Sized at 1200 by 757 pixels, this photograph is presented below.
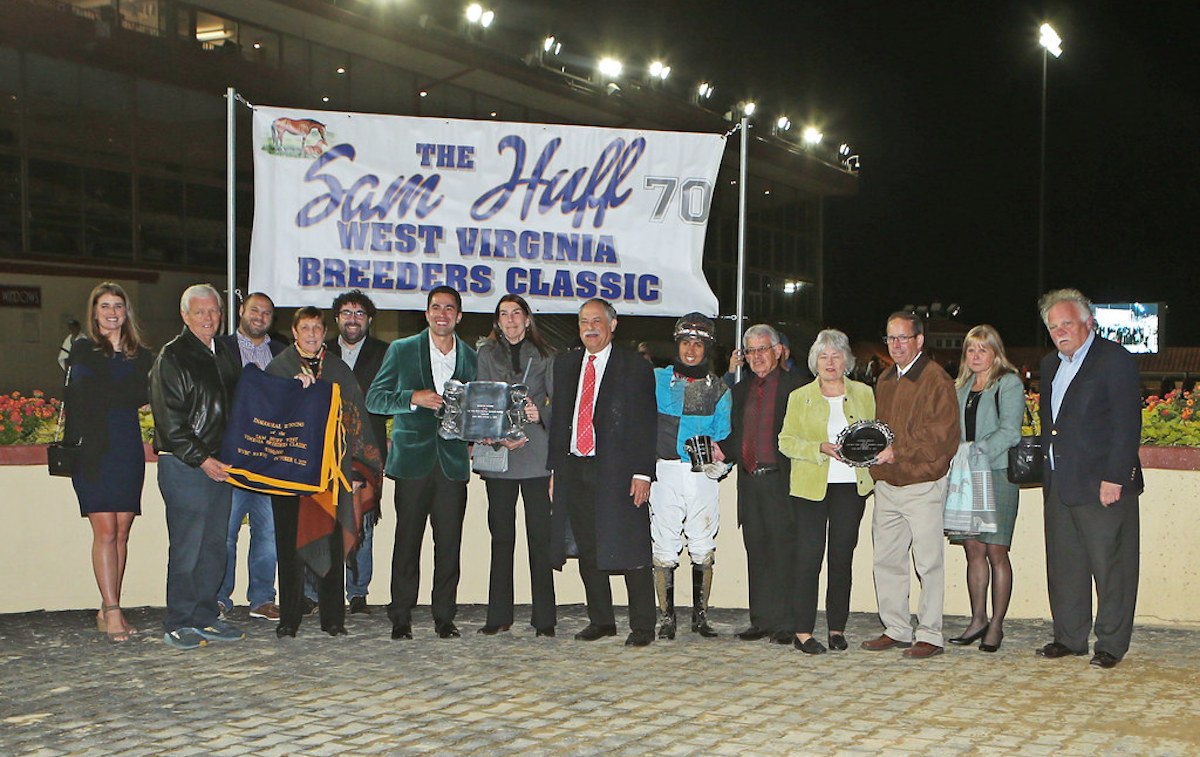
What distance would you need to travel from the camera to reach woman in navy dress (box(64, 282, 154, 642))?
650 centimetres

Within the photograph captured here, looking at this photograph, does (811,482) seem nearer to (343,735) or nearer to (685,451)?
(685,451)

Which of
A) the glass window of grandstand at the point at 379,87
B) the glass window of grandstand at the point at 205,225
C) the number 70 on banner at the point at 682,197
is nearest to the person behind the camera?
the number 70 on banner at the point at 682,197

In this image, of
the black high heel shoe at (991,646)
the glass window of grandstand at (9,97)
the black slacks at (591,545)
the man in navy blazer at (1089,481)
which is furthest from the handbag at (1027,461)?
the glass window of grandstand at (9,97)

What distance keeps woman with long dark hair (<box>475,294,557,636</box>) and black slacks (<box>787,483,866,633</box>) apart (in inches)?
56.1

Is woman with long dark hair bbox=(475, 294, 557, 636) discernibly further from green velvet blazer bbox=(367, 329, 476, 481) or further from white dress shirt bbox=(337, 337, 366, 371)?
white dress shirt bbox=(337, 337, 366, 371)

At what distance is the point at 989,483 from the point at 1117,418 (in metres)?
Result: 0.75

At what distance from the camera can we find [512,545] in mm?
6984

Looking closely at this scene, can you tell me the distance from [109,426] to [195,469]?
0.57m

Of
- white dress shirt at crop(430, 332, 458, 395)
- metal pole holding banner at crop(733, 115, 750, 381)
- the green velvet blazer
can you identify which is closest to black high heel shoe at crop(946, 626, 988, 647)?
metal pole holding banner at crop(733, 115, 750, 381)

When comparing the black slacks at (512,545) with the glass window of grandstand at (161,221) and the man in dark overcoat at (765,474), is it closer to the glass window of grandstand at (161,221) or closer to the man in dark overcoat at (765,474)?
the man in dark overcoat at (765,474)

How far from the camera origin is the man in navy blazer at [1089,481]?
20.4ft

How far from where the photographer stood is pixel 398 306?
7.47 metres

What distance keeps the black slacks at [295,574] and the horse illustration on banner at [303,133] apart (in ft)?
7.23

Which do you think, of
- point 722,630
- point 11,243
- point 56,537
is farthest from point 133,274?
point 722,630
